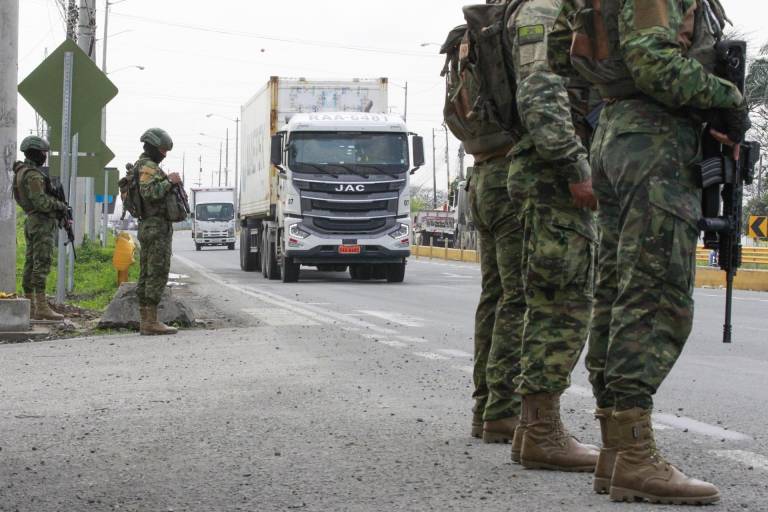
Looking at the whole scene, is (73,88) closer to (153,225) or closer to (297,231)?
(153,225)

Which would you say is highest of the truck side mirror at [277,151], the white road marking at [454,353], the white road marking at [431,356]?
the truck side mirror at [277,151]

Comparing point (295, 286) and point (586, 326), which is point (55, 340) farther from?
point (295, 286)

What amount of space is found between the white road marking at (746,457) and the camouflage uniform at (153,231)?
7440 mm

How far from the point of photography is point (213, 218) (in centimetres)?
6319

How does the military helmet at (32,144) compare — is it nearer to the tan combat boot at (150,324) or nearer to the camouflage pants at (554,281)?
the tan combat boot at (150,324)

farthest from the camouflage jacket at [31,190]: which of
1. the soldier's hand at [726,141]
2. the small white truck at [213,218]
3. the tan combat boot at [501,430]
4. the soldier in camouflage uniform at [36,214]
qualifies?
the small white truck at [213,218]

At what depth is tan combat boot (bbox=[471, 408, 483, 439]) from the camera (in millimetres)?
5914

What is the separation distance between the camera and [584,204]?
4.95 metres

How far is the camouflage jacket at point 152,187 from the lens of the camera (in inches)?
473

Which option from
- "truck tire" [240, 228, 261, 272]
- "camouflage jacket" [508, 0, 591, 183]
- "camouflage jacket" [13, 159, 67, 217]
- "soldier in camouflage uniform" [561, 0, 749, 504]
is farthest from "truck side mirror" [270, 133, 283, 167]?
"soldier in camouflage uniform" [561, 0, 749, 504]

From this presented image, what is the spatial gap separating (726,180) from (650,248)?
1.10 ft

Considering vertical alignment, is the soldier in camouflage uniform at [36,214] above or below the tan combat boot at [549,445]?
above

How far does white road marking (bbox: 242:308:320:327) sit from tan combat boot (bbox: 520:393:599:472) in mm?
8227

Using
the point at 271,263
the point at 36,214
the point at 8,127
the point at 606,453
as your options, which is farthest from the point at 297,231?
the point at 606,453
